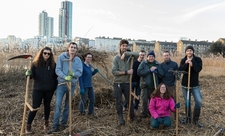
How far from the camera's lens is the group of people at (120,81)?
12.3 ft

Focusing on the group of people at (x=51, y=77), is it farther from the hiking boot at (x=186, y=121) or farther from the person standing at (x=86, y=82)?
the hiking boot at (x=186, y=121)

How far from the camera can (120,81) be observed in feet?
14.4

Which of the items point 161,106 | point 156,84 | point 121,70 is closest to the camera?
point 161,106

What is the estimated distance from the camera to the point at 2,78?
8.53 meters

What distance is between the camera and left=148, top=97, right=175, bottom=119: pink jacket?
4.19 m

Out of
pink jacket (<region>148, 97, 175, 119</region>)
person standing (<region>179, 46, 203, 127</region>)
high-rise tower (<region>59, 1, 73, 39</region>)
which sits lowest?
pink jacket (<region>148, 97, 175, 119</region>)

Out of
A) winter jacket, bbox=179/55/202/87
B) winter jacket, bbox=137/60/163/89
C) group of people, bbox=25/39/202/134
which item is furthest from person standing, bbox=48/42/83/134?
winter jacket, bbox=179/55/202/87

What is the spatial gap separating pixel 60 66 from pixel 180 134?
8.53ft

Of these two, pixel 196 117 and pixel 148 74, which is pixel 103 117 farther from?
pixel 196 117

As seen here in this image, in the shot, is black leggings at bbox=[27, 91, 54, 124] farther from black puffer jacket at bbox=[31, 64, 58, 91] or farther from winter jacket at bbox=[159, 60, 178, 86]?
winter jacket at bbox=[159, 60, 178, 86]

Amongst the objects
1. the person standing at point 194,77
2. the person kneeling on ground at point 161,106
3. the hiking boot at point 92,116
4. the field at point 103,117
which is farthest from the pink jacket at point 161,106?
the hiking boot at point 92,116

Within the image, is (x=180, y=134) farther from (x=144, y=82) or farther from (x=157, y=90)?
(x=144, y=82)

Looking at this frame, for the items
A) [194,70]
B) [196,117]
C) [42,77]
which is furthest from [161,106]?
[42,77]

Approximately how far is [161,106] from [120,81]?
3.21ft
